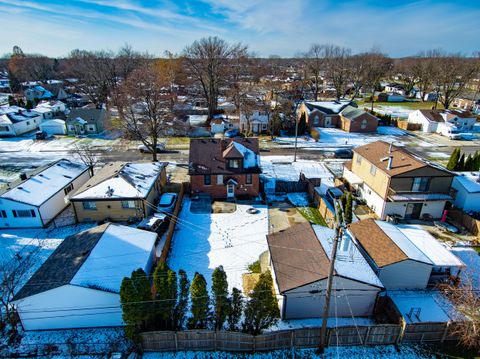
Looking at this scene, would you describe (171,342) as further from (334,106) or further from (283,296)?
(334,106)

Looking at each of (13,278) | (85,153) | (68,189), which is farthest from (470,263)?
(85,153)

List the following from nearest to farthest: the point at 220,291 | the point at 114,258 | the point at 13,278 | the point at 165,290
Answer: the point at 220,291 < the point at 165,290 < the point at 13,278 < the point at 114,258

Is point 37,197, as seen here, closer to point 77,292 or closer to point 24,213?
point 24,213

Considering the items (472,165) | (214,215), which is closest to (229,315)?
(214,215)

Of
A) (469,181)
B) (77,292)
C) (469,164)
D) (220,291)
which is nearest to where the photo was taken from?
(220,291)

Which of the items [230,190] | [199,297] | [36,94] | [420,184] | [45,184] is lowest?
[230,190]

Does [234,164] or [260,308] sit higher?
[234,164]
